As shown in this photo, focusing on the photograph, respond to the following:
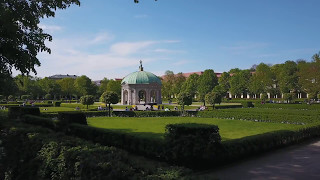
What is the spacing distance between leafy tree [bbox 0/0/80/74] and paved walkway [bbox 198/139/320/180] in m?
8.21

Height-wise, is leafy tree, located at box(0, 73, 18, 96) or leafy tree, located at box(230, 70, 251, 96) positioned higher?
leafy tree, located at box(230, 70, 251, 96)

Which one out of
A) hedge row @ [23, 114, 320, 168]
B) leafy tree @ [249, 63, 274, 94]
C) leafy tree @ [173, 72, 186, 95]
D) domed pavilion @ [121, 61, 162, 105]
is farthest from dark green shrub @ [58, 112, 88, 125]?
leafy tree @ [173, 72, 186, 95]

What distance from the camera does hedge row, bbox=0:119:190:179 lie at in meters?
6.25

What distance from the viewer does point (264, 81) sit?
257 feet

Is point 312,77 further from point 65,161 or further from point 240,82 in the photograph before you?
point 65,161

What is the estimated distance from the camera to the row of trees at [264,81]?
63.2 m

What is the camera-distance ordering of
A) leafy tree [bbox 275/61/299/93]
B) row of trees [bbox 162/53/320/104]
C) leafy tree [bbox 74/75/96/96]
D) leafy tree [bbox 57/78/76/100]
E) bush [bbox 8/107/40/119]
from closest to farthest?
bush [bbox 8/107/40/119] → row of trees [bbox 162/53/320/104] → leafy tree [bbox 275/61/299/93] → leafy tree [bbox 74/75/96/96] → leafy tree [bbox 57/78/76/100]

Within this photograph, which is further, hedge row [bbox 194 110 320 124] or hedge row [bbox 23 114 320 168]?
hedge row [bbox 194 110 320 124]

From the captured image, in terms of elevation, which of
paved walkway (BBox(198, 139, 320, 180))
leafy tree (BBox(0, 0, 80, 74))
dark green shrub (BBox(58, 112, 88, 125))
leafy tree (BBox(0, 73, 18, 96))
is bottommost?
paved walkway (BBox(198, 139, 320, 180))

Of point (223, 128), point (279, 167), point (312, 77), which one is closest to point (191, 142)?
point (279, 167)

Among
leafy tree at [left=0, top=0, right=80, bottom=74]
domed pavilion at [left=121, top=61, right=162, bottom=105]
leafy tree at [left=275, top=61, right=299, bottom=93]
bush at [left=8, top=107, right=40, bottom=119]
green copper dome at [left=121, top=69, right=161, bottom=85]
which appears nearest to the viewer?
leafy tree at [left=0, top=0, right=80, bottom=74]

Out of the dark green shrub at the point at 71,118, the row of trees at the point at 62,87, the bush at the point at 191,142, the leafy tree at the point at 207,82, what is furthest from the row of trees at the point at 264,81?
the bush at the point at 191,142

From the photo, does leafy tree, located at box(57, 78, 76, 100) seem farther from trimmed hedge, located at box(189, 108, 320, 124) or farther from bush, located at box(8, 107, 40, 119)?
bush, located at box(8, 107, 40, 119)

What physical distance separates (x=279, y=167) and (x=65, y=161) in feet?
29.1
